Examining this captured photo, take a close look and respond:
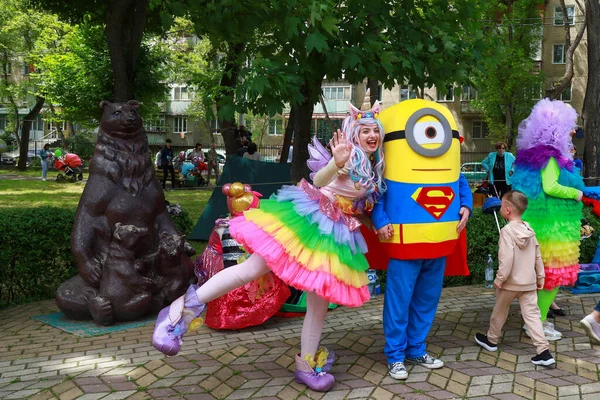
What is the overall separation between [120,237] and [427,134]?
2.96m

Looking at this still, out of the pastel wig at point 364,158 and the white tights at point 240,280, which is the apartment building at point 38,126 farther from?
the pastel wig at point 364,158

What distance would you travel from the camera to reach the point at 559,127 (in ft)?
15.9

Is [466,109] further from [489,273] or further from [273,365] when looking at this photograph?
[273,365]

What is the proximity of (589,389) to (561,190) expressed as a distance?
5.29ft

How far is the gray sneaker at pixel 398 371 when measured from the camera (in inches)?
158

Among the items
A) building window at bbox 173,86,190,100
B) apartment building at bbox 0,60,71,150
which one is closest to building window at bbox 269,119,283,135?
building window at bbox 173,86,190,100

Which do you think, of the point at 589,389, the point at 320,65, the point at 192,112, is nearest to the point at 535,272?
the point at 589,389

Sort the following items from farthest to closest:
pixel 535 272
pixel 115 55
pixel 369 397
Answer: pixel 115 55, pixel 535 272, pixel 369 397

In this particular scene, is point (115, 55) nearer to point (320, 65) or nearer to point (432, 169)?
point (320, 65)

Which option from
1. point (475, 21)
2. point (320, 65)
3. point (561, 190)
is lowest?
point (561, 190)

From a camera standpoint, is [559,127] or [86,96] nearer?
[559,127]

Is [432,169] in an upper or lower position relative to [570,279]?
upper

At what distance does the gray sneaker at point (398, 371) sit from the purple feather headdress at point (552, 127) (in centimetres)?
221

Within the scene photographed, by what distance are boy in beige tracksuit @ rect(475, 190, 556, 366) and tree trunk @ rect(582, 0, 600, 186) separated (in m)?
6.85
